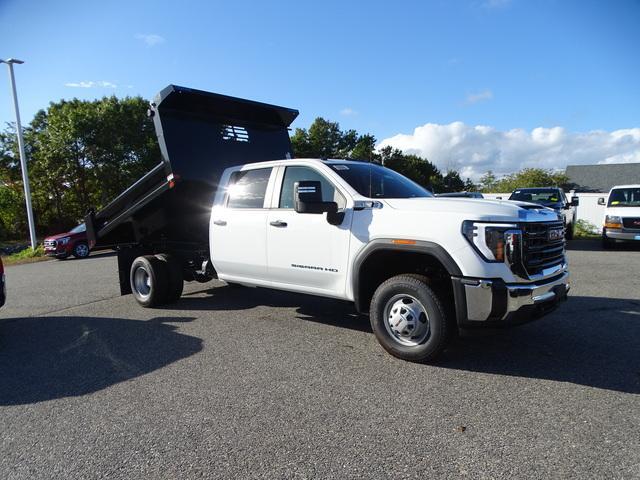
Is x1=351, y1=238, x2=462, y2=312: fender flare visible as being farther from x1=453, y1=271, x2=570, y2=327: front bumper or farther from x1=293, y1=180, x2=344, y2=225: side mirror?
x1=293, y1=180, x2=344, y2=225: side mirror

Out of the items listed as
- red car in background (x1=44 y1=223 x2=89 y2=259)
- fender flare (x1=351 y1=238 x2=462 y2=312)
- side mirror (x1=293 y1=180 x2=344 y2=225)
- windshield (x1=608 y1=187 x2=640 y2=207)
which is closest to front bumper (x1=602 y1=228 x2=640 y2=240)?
windshield (x1=608 y1=187 x2=640 y2=207)

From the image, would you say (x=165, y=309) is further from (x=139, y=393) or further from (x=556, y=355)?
(x=556, y=355)

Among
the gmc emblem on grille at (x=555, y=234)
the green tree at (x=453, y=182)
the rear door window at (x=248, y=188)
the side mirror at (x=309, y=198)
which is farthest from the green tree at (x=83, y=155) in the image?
the green tree at (x=453, y=182)

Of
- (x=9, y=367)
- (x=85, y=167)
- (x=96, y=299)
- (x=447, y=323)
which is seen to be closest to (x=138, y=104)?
(x=85, y=167)

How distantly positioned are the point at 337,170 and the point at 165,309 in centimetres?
351

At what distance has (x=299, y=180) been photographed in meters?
5.16

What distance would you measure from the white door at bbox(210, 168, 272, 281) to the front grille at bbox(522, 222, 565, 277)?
281cm

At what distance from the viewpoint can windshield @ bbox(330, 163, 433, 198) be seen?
15.8 feet

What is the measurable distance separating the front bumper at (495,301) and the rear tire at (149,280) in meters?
4.43

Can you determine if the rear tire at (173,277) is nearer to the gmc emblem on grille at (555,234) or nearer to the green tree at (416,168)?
the gmc emblem on grille at (555,234)

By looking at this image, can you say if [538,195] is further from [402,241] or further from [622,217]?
[402,241]

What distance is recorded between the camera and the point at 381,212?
14.2 feet

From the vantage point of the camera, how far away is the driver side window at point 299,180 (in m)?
4.81

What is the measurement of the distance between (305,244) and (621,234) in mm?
11421
